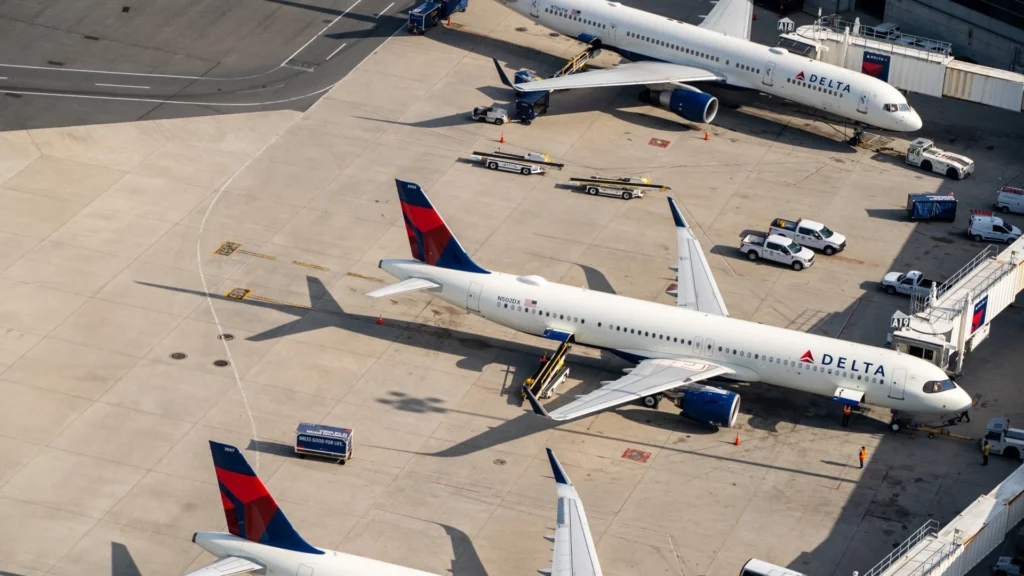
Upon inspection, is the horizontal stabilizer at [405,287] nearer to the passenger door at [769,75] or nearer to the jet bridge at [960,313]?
the jet bridge at [960,313]

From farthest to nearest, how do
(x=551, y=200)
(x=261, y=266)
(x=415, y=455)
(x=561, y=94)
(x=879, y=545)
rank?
(x=561, y=94)
(x=551, y=200)
(x=261, y=266)
(x=415, y=455)
(x=879, y=545)

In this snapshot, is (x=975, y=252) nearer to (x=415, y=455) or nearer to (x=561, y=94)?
(x=561, y=94)

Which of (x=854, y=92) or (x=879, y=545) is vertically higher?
(x=854, y=92)

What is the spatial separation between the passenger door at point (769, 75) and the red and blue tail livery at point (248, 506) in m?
56.8

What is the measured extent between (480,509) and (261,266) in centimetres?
2456

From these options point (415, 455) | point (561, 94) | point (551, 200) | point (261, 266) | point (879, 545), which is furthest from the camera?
point (561, 94)

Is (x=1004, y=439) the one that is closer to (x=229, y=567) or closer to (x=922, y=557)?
(x=922, y=557)

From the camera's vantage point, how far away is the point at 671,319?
8275 cm

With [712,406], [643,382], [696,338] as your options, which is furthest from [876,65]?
[643,382]

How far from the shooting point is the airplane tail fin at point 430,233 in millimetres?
84438

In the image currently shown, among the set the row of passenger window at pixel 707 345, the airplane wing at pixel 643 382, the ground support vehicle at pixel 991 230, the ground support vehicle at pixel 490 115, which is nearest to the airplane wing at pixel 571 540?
the airplane wing at pixel 643 382

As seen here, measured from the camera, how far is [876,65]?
11088cm

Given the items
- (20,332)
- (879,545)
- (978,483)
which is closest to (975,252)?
(978,483)

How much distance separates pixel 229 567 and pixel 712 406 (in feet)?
89.5
